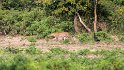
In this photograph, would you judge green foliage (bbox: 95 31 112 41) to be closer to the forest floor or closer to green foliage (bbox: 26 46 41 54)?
the forest floor

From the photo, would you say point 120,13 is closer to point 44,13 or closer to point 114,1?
point 114,1

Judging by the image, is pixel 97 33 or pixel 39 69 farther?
pixel 97 33

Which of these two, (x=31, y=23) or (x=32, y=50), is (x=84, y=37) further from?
(x=32, y=50)

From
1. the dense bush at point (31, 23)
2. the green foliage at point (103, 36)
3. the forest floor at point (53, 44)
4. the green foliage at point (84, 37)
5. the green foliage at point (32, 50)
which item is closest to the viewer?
the green foliage at point (32, 50)

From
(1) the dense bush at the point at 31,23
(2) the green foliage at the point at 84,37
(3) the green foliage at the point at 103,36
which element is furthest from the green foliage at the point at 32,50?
(3) the green foliage at the point at 103,36

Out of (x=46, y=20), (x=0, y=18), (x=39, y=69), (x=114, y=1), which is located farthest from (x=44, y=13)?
(x=39, y=69)

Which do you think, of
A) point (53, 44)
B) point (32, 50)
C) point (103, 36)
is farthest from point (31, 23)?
point (32, 50)

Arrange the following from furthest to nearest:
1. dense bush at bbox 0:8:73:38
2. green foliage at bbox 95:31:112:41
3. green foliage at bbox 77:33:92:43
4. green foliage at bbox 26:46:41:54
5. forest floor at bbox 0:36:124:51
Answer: dense bush at bbox 0:8:73:38 → green foliage at bbox 95:31:112:41 → green foliage at bbox 77:33:92:43 → forest floor at bbox 0:36:124:51 → green foliage at bbox 26:46:41:54

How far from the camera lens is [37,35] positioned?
24.3 metres

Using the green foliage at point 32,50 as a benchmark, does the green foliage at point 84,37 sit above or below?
below

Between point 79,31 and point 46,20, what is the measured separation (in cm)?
220

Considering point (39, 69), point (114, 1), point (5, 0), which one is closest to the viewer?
point (39, 69)

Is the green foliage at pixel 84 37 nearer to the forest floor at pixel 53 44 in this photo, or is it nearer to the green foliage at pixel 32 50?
the forest floor at pixel 53 44

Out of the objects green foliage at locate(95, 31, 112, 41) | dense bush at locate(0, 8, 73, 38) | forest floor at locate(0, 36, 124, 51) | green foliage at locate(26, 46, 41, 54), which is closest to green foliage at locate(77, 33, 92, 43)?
green foliage at locate(95, 31, 112, 41)
